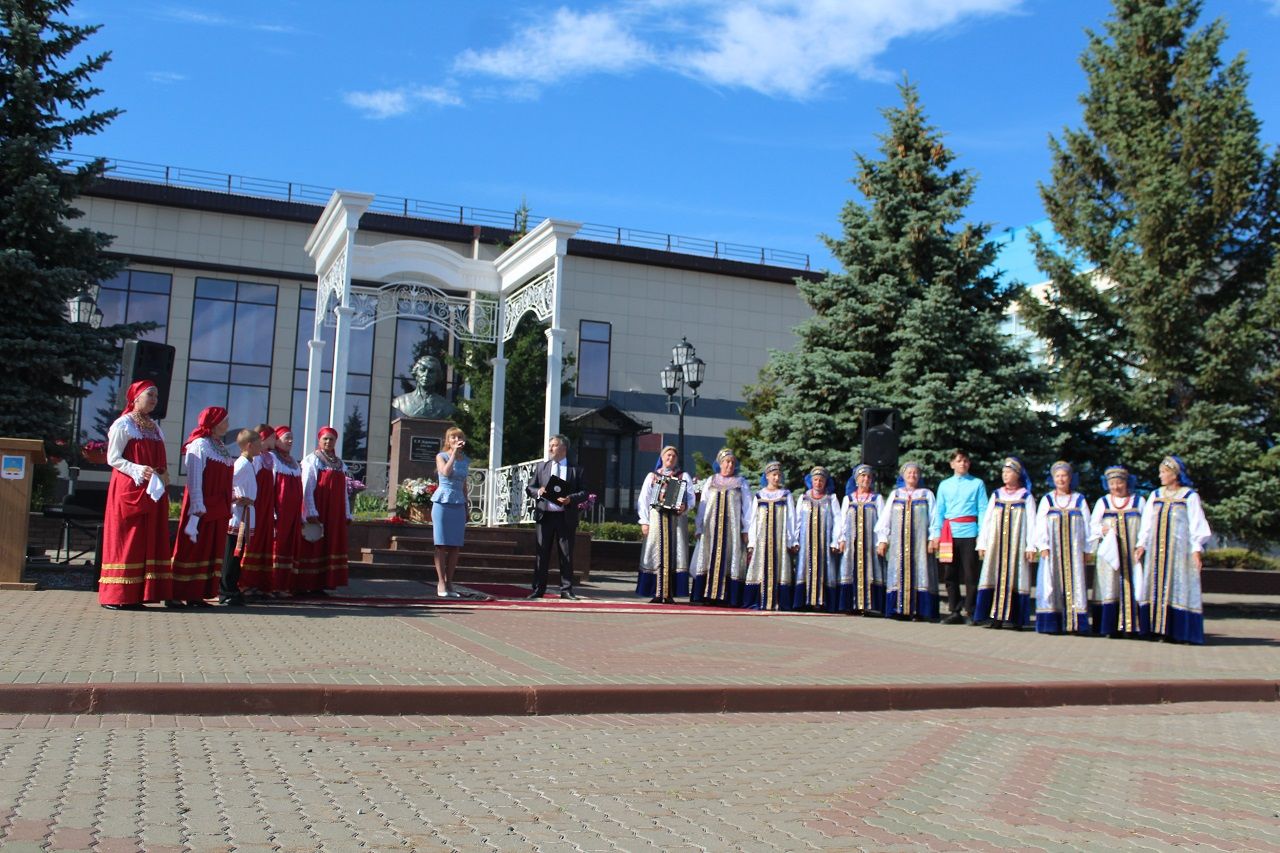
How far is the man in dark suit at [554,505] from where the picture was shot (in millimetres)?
13547

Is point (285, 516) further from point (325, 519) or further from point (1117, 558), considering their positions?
point (1117, 558)

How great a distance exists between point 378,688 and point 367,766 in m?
1.43

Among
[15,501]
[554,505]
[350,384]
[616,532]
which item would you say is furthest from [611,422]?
[15,501]

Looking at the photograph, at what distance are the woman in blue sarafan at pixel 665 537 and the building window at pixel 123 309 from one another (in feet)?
74.1

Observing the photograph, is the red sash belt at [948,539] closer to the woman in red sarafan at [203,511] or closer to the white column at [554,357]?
the woman in red sarafan at [203,511]

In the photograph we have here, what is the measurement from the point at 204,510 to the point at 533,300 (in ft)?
35.0

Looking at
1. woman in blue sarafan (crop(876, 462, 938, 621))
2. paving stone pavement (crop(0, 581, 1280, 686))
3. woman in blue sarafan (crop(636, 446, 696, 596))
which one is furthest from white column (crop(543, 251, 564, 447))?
paving stone pavement (crop(0, 581, 1280, 686))

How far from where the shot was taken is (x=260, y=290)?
112 feet

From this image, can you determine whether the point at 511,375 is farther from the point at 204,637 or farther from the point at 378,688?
the point at 378,688

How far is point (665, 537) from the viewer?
14.7 metres

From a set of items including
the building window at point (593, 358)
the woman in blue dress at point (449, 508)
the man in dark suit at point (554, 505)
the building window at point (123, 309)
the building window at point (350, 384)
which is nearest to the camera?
the woman in blue dress at point (449, 508)

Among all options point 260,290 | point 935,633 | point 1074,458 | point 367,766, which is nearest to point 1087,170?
point 1074,458

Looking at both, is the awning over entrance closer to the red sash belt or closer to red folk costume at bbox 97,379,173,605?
the red sash belt

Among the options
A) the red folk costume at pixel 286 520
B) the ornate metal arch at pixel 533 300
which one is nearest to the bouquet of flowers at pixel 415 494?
the ornate metal arch at pixel 533 300
